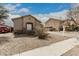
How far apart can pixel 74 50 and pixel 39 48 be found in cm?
37

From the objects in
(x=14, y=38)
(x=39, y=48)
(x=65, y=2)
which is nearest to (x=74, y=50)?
(x=39, y=48)

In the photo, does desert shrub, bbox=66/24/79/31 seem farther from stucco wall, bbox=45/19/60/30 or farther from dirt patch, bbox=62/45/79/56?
dirt patch, bbox=62/45/79/56

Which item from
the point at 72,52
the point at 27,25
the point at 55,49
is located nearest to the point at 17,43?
the point at 27,25

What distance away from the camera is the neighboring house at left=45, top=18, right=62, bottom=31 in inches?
78.2

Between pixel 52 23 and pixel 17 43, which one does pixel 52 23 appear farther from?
pixel 17 43

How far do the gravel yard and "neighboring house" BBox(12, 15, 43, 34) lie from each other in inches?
3.4

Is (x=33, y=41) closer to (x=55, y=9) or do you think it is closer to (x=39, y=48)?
(x=39, y=48)

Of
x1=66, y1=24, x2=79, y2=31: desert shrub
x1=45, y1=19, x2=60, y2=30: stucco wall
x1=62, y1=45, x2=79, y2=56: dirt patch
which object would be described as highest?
x1=45, y1=19, x2=60, y2=30: stucco wall

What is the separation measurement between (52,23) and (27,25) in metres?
0.28

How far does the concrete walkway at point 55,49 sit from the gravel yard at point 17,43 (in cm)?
5

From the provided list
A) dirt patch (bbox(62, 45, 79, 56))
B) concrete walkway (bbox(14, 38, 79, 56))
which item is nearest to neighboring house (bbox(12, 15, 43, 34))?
concrete walkway (bbox(14, 38, 79, 56))

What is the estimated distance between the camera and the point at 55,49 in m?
1.94

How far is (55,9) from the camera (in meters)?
1.97

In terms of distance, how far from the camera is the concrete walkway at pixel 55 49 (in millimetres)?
1902
